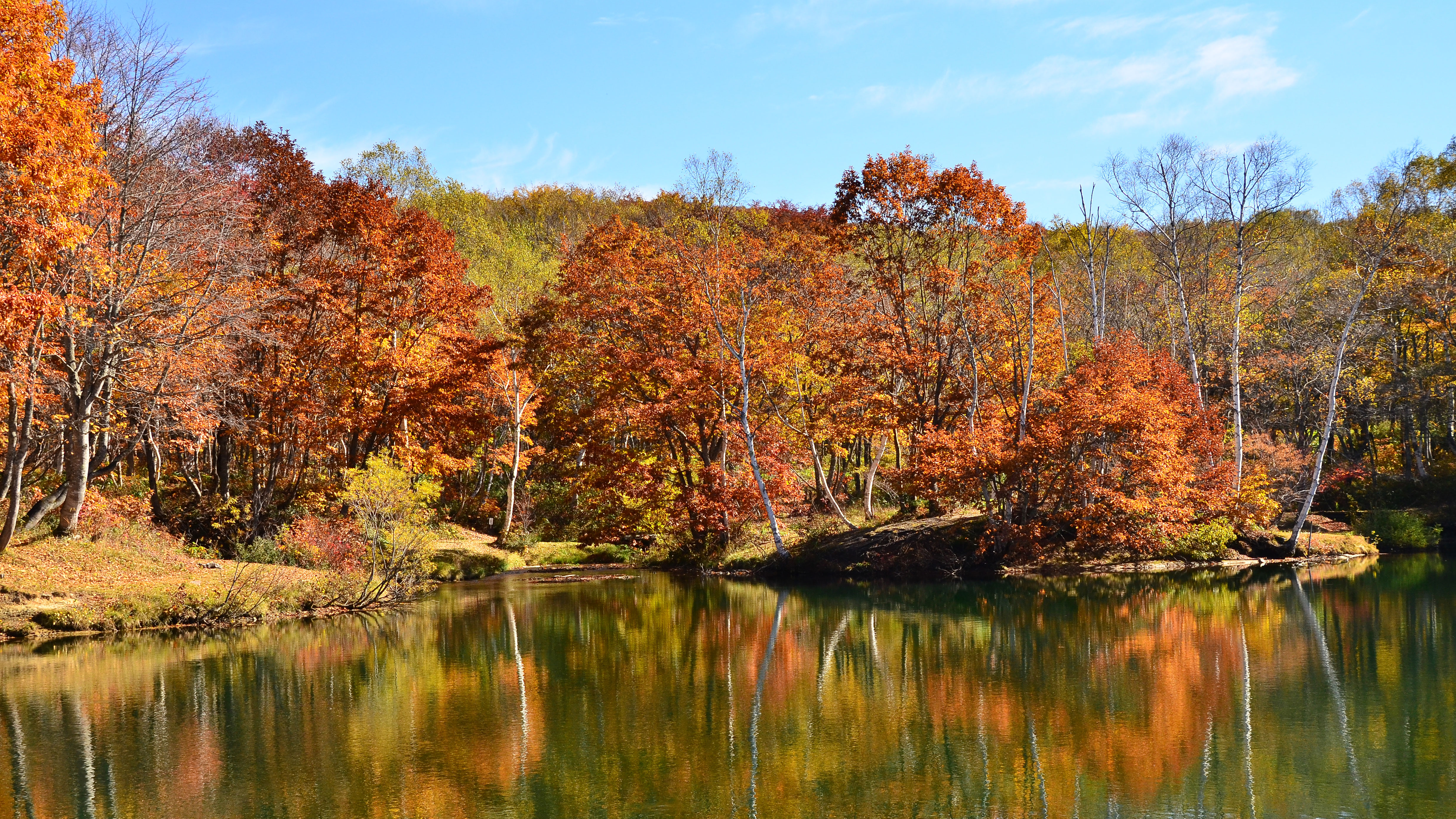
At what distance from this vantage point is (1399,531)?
3094 cm

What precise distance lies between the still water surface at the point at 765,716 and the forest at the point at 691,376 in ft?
21.3

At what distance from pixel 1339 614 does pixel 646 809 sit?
14.7 meters

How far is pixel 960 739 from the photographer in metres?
10.0

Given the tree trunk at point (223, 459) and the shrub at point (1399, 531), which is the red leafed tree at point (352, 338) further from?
the shrub at point (1399, 531)

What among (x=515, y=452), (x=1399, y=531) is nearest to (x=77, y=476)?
(x=515, y=452)

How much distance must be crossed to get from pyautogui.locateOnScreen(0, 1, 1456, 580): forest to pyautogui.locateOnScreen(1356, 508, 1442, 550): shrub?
2.97 feet

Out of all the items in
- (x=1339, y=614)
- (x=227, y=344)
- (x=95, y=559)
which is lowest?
(x=1339, y=614)

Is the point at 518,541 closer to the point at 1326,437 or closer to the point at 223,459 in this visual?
the point at 223,459

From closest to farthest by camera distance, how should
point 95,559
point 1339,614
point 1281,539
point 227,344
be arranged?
1. point 1339,614
2. point 95,559
3. point 227,344
4. point 1281,539

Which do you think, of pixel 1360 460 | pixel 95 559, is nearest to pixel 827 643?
pixel 95 559

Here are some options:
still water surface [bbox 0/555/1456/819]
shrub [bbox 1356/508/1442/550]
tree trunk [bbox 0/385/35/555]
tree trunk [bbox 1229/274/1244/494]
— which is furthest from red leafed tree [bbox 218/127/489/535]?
shrub [bbox 1356/508/1442/550]

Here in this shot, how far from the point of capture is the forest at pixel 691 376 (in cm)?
2241

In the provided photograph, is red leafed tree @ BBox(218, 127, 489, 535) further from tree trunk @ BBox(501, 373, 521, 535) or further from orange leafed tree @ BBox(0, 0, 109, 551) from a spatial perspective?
orange leafed tree @ BBox(0, 0, 109, 551)

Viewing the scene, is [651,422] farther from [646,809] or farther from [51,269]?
[646,809]
